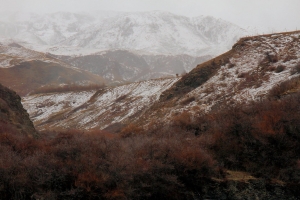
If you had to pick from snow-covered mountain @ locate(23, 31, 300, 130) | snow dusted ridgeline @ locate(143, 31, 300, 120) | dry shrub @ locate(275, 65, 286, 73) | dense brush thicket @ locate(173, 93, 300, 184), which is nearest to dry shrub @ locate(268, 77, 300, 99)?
snow-covered mountain @ locate(23, 31, 300, 130)

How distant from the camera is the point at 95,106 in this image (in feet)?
252

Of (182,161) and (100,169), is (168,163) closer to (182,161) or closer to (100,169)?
(182,161)

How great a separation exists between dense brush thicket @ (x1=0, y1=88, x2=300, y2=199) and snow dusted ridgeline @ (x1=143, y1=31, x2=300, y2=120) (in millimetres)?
9639

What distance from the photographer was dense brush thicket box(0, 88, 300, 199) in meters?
15.7

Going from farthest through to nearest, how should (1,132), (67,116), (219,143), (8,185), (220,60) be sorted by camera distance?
(67,116)
(220,60)
(219,143)
(1,132)
(8,185)

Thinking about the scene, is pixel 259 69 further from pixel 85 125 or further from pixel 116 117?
pixel 85 125

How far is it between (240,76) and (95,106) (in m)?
47.4

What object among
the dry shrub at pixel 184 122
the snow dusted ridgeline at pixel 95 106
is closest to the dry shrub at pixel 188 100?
the dry shrub at pixel 184 122

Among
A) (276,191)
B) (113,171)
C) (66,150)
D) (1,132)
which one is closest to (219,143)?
(276,191)

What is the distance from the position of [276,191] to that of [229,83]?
71.7 feet

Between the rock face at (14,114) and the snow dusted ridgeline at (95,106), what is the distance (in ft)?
64.5

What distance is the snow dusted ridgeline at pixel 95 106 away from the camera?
57500mm

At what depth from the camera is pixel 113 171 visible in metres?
16.7

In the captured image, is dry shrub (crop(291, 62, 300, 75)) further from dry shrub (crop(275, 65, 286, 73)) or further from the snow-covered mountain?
dry shrub (crop(275, 65, 286, 73))
